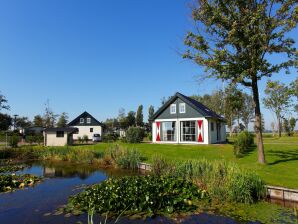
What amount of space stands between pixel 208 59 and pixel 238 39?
2.02 m

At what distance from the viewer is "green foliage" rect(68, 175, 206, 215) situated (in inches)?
329

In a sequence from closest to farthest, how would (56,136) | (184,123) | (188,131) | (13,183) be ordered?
(13,183), (188,131), (184,123), (56,136)

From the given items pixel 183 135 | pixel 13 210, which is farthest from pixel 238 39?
pixel 183 135

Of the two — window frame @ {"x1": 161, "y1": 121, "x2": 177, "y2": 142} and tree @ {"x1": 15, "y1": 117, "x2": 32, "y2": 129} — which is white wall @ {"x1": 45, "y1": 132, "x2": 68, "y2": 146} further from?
tree @ {"x1": 15, "y1": 117, "x2": 32, "y2": 129}

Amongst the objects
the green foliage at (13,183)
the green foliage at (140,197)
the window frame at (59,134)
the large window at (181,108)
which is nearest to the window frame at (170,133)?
the large window at (181,108)

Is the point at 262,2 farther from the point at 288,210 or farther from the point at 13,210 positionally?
the point at 13,210

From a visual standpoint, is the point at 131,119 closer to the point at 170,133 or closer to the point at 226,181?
the point at 170,133

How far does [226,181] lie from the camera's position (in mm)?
9523

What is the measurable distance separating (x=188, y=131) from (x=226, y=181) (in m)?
19.0

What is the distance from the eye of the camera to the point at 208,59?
15.3 metres

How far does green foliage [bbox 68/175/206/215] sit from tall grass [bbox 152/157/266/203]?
65 centimetres

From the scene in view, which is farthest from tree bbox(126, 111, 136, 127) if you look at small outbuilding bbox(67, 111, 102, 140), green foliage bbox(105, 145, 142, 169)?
green foliage bbox(105, 145, 142, 169)

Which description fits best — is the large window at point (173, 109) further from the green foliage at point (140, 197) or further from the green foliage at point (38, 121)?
the green foliage at point (38, 121)

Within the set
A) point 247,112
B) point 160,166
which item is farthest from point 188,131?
point 247,112
